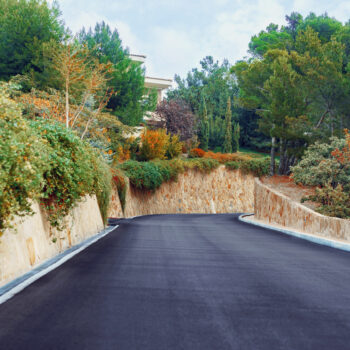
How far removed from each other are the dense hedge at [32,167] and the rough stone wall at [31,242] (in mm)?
280

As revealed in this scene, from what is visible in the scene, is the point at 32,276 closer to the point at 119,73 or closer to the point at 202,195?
the point at 119,73

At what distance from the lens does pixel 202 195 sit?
145 feet

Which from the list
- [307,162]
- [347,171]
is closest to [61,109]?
Answer: [307,162]

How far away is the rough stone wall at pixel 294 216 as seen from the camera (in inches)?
551

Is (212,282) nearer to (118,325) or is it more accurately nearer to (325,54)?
(118,325)

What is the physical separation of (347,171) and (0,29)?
74.7 ft

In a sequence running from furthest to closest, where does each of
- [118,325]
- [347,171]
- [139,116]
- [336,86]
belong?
[139,116], [336,86], [347,171], [118,325]

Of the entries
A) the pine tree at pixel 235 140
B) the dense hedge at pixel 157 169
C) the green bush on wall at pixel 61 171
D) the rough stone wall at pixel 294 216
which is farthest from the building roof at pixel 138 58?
the green bush on wall at pixel 61 171

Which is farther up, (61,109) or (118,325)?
(61,109)

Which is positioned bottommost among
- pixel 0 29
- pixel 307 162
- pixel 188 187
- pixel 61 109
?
pixel 188 187

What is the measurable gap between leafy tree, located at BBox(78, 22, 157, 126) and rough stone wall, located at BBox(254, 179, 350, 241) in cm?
1475

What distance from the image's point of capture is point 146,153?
39812 mm

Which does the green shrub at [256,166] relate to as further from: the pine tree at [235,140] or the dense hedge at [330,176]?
the dense hedge at [330,176]

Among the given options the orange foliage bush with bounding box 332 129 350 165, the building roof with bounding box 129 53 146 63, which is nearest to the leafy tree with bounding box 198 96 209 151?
the building roof with bounding box 129 53 146 63
